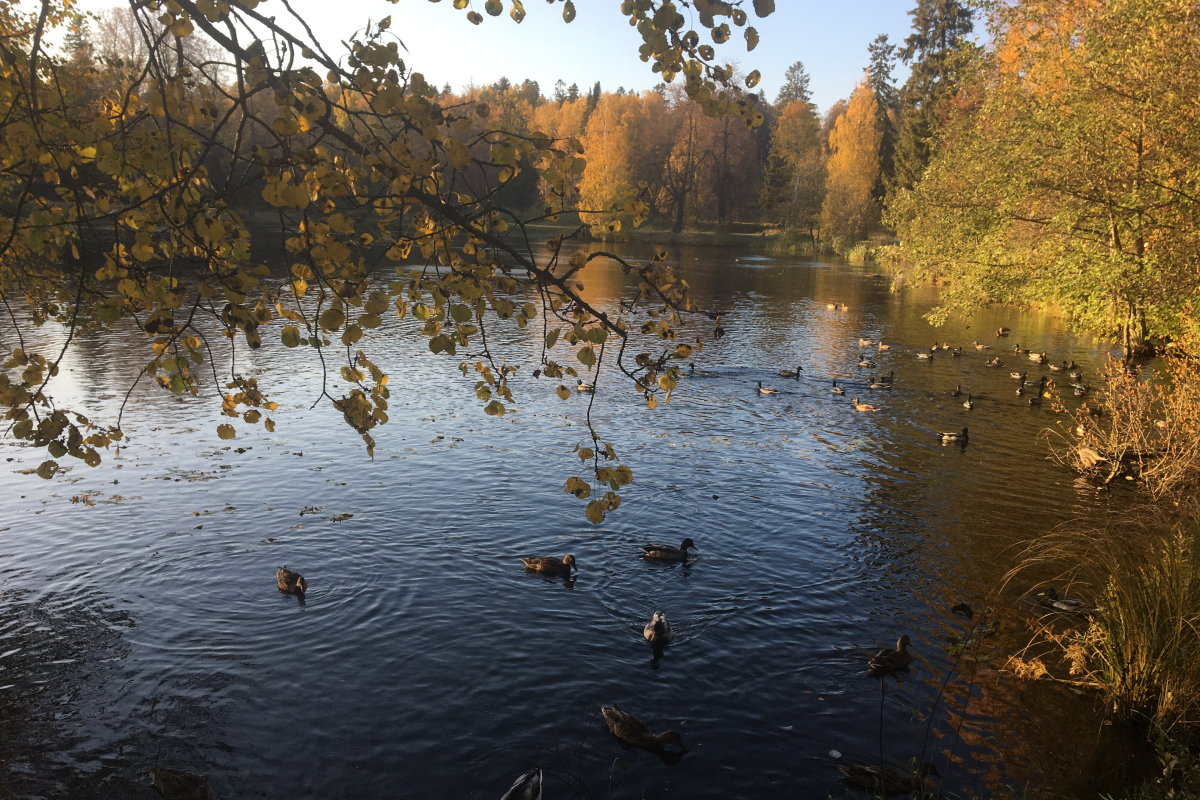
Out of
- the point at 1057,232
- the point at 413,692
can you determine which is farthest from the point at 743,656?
the point at 1057,232

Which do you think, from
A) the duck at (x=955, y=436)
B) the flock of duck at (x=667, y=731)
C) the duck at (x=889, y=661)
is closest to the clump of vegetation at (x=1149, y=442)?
the duck at (x=955, y=436)

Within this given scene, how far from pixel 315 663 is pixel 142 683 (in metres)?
1.92

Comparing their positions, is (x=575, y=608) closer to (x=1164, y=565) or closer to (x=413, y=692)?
(x=413, y=692)

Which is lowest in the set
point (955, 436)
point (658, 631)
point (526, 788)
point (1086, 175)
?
point (526, 788)

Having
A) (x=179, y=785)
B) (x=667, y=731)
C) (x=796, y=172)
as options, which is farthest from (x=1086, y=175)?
(x=796, y=172)

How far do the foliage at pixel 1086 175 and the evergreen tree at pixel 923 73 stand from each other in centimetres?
4620

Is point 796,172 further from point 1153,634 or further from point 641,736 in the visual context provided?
point 641,736

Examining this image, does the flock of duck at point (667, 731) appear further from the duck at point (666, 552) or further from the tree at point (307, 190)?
the tree at point (307, 190)

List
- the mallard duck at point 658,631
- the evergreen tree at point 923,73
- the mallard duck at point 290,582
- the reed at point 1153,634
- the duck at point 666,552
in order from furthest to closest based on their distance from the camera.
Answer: the evergreen tree at point 923,73
the duck at point 666,552
the mallard duck at point 290,582
the mallard duck at point 658,631
the reed at point 1153,634

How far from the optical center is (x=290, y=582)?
10602 mm

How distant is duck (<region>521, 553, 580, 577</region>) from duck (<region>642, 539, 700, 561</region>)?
128cm

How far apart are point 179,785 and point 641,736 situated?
454cm

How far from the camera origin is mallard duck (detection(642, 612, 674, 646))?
9.78 m

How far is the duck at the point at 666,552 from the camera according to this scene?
1196 centimetres
